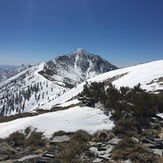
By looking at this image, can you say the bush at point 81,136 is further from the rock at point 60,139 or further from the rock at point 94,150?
the rock at point 94,150

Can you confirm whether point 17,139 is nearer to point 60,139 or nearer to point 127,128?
point 60,139

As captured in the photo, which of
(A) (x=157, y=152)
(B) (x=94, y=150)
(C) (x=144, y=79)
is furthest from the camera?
(C) (x=144, y=79)

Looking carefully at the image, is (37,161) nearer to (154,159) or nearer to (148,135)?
(154,159)

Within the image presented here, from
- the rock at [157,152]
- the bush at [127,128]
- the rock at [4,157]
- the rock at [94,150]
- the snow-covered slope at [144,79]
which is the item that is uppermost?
the snow-covered slope at [144,79]

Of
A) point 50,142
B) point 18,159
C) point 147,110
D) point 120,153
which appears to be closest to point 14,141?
point 50,142

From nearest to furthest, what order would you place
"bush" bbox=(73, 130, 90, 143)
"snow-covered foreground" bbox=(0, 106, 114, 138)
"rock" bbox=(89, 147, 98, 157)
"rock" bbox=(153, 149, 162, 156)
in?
"rock" bbox=(153, 149, 162, 156), "rock" bbox=(89, 147, 98, 157), "bush" bbox=(73, 130, 90, 143), "snow-covered foreground" bbox=(0, 106, 114, 138)

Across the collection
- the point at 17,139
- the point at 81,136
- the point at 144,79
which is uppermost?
the point at 144,79

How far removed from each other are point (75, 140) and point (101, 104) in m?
6.14

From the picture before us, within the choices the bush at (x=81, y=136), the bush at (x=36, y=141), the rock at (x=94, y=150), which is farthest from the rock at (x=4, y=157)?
the rock at (x=94, y=150)

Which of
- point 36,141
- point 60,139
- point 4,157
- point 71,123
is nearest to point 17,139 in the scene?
point 36,141

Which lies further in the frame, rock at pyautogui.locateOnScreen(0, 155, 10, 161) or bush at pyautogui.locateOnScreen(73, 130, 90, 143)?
bush at pyautogui.locateOnScreen(73, 130, 90, 143)

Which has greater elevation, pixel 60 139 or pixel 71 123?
pixel 71 123

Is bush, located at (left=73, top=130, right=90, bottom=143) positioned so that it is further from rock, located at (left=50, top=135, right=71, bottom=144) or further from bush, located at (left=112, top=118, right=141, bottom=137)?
bush, located at (left=112, top=118, right=141, bottom=137)

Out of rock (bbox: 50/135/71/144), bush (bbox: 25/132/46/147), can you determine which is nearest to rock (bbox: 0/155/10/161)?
bush (bbox: 25/132/46/147)
